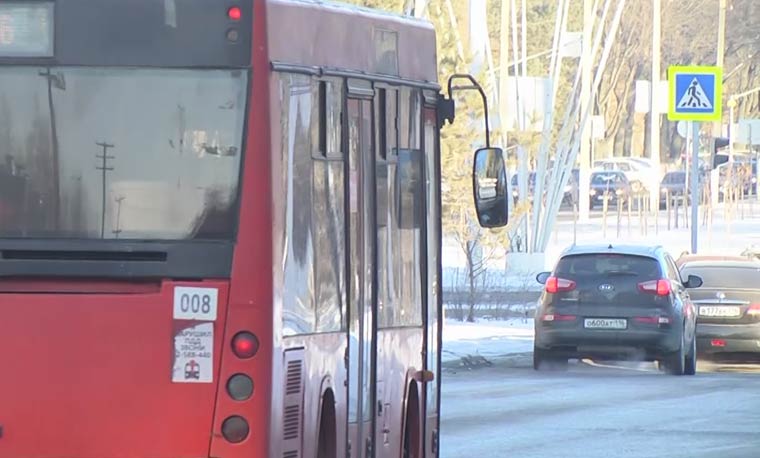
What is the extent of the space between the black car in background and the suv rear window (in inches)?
74.5

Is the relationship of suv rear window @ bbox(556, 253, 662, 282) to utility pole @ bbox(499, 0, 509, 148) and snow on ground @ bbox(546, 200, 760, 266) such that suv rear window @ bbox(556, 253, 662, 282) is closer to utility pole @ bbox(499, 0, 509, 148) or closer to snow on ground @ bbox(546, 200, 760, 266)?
utility pole @ bbox(499, 0, 509, 148)

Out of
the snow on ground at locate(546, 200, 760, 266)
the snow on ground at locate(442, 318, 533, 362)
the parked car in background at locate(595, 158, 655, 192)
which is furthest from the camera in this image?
the parked car in background at locate(595, 158, 655, 192)

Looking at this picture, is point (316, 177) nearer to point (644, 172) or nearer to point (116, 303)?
point (116, 303)

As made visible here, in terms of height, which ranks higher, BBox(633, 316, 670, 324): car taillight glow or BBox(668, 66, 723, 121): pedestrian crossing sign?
BBox(668, 66, 723, 121): pedestrian crossing sign

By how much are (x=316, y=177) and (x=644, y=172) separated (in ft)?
224

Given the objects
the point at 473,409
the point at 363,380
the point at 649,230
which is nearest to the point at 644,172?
the point at 649,230

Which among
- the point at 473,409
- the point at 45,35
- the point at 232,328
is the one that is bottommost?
the point at 473,409

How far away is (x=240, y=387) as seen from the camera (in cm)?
773

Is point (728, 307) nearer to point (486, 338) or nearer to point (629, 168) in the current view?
point (486, 338)

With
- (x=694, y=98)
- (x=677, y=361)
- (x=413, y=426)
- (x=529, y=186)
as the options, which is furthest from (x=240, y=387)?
(x=529, y=186)

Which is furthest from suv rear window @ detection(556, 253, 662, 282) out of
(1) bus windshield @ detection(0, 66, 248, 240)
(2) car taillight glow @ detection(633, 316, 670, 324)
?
(1) bus windshield @ detection(0, 66, 248, 240)

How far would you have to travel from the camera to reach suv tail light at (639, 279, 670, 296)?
22.9 meters

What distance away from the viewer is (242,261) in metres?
7.78

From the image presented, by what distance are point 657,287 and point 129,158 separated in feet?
51.3
